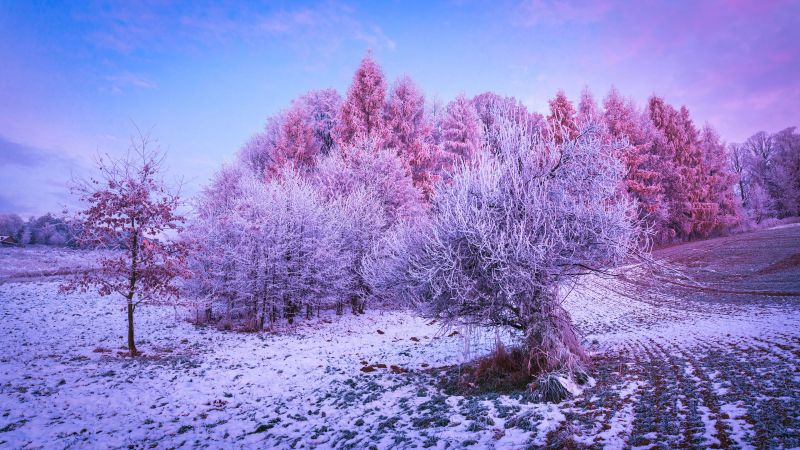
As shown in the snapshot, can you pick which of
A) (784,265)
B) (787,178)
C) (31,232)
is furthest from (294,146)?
(787,178)

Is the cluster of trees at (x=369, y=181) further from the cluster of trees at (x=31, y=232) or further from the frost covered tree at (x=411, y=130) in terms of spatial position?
the cluster of trees at (x=31, y=232)

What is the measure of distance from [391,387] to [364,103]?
83.3ft

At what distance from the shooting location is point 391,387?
9.56 m

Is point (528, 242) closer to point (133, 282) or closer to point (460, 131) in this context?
point (133, 282)


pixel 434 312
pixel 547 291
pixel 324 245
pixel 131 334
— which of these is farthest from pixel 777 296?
pixel 131 334

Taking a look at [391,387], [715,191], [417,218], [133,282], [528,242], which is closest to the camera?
[528,242]

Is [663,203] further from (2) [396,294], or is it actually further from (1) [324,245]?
(2) [396,294]

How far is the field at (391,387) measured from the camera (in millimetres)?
5691

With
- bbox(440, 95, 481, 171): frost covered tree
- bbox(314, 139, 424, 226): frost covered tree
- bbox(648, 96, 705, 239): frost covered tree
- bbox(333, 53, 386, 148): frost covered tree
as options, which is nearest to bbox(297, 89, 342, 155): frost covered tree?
bbox(333, 53, 386, 148): frost covered tree

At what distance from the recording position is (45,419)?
26.0 feet

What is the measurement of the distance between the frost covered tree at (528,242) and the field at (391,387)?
3.78ft

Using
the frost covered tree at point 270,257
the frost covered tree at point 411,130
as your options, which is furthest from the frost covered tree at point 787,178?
the frost covered tree at point 270,257

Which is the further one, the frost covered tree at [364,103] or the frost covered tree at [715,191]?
the frost covered tree at [715,191]

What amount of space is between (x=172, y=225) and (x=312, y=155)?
60.7 ft
